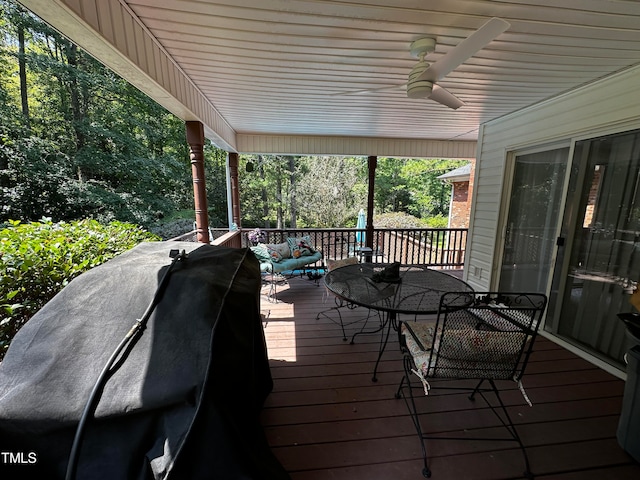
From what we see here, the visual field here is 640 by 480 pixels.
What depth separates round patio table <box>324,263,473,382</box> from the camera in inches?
76.3

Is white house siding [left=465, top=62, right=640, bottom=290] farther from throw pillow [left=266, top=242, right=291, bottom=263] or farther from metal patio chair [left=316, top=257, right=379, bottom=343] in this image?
throw pillow [left=266, top=242, right=291, bottom=263]

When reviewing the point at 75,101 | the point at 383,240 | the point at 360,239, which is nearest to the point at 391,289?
the point at 383,240

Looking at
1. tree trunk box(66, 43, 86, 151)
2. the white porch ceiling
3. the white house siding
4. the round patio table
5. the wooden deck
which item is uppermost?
tree trunk box(66, 43, 86, 151)

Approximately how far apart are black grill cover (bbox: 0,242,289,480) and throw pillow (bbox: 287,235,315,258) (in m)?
3.25

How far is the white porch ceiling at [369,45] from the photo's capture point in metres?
1.54

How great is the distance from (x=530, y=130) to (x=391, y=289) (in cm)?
273

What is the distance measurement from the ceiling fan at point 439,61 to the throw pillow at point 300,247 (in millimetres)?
2937

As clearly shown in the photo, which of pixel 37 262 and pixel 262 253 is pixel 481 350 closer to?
pixel 37 262

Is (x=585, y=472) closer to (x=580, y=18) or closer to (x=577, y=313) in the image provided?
(x=577, y=313)

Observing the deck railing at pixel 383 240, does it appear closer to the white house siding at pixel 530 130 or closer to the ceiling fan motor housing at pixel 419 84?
the white house siding at pixel 530 130

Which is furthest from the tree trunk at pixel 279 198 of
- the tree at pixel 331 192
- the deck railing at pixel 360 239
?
the deck railing at pixel 360 239

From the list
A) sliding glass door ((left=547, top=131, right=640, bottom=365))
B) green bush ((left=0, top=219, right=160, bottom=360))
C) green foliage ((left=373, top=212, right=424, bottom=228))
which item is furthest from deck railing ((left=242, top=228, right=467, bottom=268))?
green foliage ((left=373, top=212, right=424, bottom=228))

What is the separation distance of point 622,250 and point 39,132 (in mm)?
12599

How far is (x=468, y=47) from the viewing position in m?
1.51
